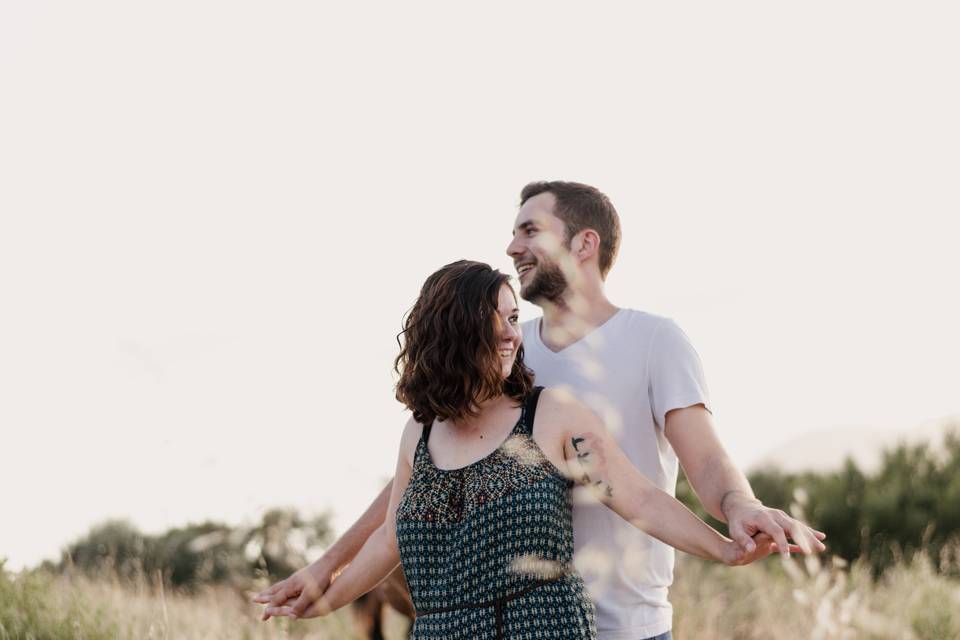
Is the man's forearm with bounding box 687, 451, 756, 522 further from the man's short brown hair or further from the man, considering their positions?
the man's short brown hair

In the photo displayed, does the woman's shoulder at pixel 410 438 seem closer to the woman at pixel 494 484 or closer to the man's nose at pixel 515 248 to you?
the woman at pixel 494 484

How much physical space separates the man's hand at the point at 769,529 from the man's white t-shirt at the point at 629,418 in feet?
1.26

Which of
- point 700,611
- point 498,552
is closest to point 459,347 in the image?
point 498,552

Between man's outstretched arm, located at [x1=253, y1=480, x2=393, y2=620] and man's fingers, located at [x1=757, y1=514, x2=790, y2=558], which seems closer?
man's fingers, located at [x1=757, y1=514, x2=790, y2=558]

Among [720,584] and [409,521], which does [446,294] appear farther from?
[720,584]

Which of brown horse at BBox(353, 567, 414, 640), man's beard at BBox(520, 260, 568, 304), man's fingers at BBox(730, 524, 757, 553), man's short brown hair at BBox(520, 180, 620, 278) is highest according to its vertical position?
man's short brown hair at BBox(520, 180, 620, 278)

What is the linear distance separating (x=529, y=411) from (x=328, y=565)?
1.00 m

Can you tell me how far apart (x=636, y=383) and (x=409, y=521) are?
871mm

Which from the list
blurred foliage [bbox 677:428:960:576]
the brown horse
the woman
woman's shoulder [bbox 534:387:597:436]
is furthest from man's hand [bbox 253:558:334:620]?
blurred foliage [bbox 677:428:960:576]

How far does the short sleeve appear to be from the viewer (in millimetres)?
3000

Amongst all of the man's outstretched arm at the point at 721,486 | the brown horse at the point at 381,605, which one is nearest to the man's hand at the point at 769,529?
the man's outstretched arm at the point at 721,486

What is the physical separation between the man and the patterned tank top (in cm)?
27

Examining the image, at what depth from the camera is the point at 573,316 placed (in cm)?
340

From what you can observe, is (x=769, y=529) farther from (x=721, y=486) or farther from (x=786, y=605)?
(x=786, y=605)
